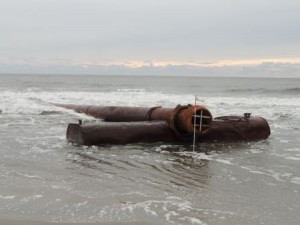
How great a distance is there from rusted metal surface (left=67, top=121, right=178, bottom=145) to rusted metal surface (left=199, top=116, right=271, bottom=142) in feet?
3.14

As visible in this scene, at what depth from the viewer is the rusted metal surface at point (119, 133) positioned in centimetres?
920

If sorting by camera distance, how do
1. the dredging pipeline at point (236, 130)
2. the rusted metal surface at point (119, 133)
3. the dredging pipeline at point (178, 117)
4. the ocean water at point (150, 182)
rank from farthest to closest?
the dredging pipeline at point (236, 130) < the dredging pipeline at point (178, 117) < the rusted metal surface at point (119, 133) < the ocean water at point (150, 182)

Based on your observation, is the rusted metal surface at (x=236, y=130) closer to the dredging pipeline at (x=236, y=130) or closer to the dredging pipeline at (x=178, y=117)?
the dredging pipeline at (x=236, y=130)

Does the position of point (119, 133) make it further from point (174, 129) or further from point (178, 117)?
point (178, 117)

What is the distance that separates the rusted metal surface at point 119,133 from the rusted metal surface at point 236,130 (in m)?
0.96

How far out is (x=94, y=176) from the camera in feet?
21.5

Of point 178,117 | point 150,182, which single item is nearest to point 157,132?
point 178,117

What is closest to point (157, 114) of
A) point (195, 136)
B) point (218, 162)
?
point (195, 136)

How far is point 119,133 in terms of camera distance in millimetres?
9367

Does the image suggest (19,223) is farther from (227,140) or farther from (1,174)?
(227,140)

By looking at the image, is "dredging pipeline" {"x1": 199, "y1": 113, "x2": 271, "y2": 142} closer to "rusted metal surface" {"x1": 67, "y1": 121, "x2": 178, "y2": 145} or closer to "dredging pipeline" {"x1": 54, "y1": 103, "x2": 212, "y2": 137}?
"dredging pipeline" {"x1": 54, "y1": 103, "x2": 212, "y2": 137}

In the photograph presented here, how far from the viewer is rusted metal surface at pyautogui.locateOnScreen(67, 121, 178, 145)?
9.20 meters

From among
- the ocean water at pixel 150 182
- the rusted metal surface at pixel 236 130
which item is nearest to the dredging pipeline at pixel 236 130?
the rusted metal surface at pixel 236 130

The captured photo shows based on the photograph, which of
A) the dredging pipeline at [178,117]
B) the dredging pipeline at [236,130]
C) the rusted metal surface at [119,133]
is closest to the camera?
the rusted metal surface at [119,133]
